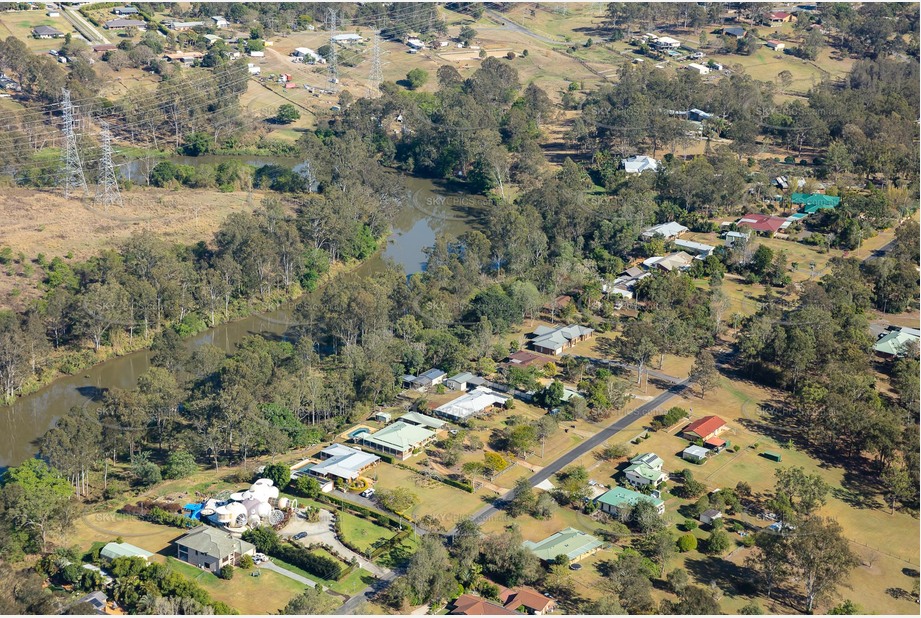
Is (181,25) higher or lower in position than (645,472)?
higher

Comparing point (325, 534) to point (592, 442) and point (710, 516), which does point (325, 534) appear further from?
point (710, 516)

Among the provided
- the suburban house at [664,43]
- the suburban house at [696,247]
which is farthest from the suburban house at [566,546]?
the suburban house at [664,43]

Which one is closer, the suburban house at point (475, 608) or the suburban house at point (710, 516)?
the suburban house at point (475, 608)

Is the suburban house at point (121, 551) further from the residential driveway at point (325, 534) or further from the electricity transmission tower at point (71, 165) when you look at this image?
the electricity transmission tower at point (71, 165)

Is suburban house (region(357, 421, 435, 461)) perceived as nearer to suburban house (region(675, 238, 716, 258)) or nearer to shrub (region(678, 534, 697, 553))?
shrub (region(678, 534, 697, 553))

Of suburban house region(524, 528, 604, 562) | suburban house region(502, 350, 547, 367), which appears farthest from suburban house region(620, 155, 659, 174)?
suburban house region(524, 528, 604, 562)

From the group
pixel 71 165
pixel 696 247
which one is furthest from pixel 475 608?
pixel 71 165
